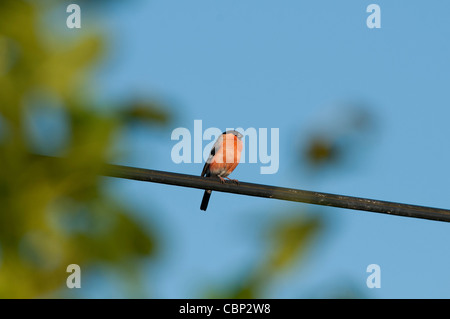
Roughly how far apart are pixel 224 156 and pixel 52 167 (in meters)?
9.35

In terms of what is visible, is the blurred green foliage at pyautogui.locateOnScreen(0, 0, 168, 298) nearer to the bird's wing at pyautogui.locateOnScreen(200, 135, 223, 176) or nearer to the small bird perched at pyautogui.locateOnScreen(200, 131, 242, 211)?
the small bird perched at pyautogui.locateOnScreen(200, 131, 242, 211)

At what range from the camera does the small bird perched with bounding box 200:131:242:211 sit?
10633 millimetres

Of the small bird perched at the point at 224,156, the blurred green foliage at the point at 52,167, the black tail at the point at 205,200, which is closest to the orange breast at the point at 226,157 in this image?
the small bird perched at the point at 224,156

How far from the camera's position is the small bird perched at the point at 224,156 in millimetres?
10633

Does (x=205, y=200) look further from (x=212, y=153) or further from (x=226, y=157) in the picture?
(x=226, y=157)

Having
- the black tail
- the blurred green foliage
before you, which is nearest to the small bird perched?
the black tail

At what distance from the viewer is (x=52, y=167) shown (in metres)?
1.33

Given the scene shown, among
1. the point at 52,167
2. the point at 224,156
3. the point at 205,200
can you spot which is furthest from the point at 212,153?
the point at 52,167

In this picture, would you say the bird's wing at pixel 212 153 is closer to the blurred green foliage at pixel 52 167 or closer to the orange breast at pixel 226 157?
the orange breast at pixel 226 157

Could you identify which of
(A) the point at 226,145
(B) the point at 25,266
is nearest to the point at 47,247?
(B) the point at 25,266

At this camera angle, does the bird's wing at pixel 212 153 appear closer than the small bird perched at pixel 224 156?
No

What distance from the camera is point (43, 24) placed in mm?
1260

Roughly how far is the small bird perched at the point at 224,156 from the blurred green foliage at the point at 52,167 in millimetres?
9150
